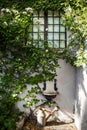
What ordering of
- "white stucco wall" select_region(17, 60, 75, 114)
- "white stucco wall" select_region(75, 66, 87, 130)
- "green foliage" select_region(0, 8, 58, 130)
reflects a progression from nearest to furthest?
"white stucco wall" select_region(75, 66, 87, 130), "green foliage" select_region(0, 8, 58, 130), "white stucco wall" select_region(17, 60, 75, 114)

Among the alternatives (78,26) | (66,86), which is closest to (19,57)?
(66,86)

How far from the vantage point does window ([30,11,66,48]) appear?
11281 mm

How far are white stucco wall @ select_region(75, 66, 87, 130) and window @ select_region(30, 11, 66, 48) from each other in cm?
126

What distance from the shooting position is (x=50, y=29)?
37.3 ft

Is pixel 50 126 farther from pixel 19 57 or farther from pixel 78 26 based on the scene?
pixel 78 26

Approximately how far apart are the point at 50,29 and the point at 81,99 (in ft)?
8.47

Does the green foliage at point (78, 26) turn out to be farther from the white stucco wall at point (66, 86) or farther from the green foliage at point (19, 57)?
the green foliage at point (19, 57)

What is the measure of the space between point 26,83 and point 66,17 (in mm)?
2266

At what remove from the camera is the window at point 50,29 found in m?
11.3

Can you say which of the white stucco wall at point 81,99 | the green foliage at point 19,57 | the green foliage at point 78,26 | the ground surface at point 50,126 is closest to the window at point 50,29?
the green foliage at point 19,57

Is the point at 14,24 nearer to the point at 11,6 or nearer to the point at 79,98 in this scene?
the point at 11,6

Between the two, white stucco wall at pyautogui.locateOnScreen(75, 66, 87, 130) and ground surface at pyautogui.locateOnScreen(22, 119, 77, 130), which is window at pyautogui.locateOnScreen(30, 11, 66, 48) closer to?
white stucco wall at pyautogui.locateOnScreen(75, 66, 87, 130)

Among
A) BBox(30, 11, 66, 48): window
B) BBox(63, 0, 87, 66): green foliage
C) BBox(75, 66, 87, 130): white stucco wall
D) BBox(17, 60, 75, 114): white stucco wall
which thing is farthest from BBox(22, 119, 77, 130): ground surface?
BBox(30, 11, 66, 48): window

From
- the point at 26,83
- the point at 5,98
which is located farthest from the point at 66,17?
the point at 5,98
